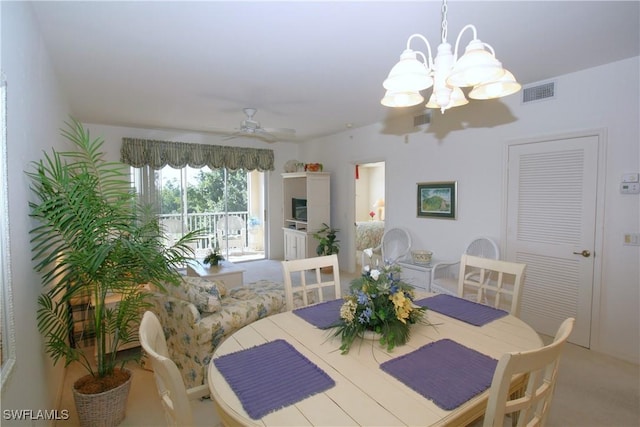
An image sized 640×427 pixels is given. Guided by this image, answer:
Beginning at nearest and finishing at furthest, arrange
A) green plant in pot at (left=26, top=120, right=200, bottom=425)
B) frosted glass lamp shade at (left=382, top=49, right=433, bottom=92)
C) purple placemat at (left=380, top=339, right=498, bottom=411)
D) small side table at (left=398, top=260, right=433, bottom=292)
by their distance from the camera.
→ purple placemat at (left=380, top=339, right=498, bottom=411) < frosted glass lamp shade at (left=382, top=49, right=433, bottom=92) < green plant in pot at (left=26, top=120, right=200, bottom=425) < small side table at (left=398, top=260, right=433, bottom=292)

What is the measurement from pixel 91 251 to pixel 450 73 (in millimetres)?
2002

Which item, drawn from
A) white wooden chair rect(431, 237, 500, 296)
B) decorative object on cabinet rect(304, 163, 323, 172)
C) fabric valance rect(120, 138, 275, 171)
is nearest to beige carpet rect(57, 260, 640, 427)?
white wooden chair rect(431, 237, 500, 296)

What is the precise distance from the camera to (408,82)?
4.87 feet

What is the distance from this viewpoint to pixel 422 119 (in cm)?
458

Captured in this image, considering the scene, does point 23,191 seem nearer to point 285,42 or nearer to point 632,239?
A: point 285,42

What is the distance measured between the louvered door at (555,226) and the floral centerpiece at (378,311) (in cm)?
254

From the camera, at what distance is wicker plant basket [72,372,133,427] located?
201 centimetres

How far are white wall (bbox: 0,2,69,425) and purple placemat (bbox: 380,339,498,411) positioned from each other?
59.1 inches

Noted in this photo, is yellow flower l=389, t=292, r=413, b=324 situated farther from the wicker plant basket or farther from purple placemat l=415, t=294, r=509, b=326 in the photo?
the wicker plant basket

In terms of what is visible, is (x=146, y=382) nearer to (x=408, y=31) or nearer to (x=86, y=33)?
(x=86, y=33)

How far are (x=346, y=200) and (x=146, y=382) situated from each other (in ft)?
14.1

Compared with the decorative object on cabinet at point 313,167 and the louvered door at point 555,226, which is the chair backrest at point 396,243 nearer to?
the louvered door at point 555,226

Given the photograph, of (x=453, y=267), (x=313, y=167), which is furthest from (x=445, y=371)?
(x=313, y=167)

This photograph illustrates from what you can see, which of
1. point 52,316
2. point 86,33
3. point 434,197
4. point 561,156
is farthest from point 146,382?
point 561,156
